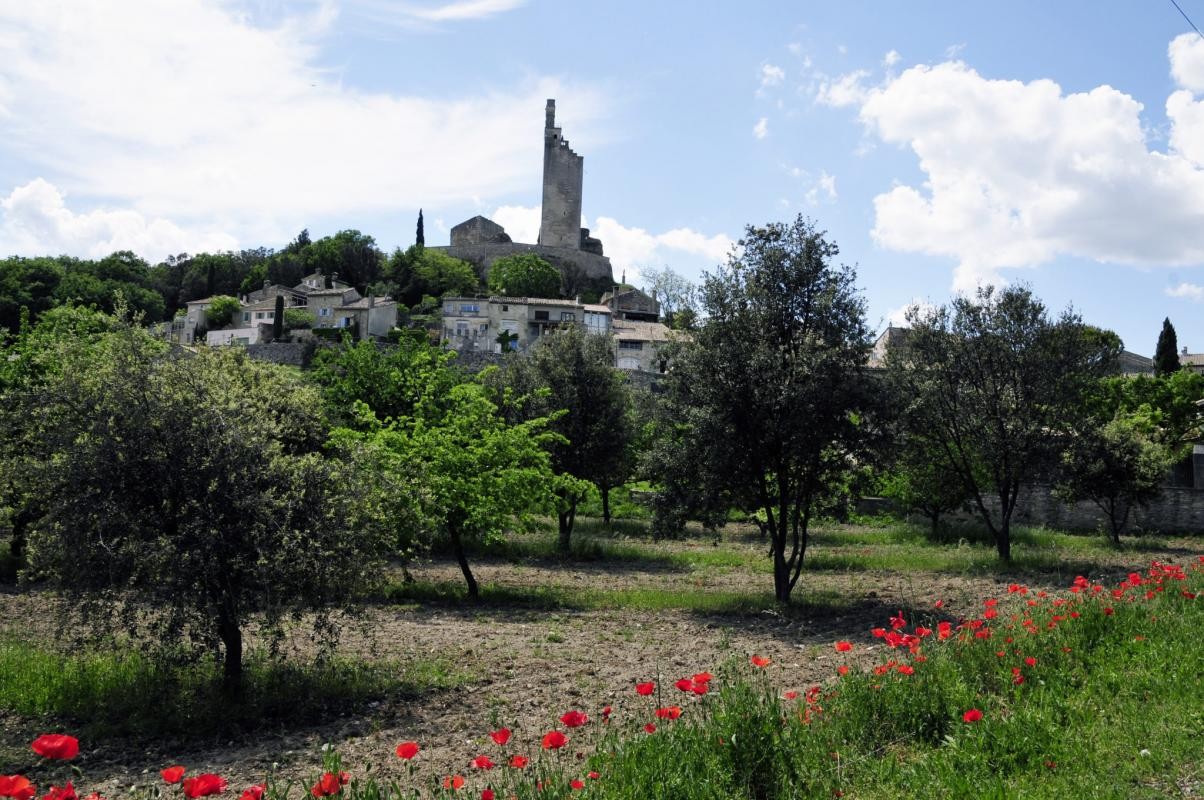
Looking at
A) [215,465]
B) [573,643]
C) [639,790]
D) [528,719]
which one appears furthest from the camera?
[573,643]

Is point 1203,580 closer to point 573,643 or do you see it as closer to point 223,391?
point 573,643

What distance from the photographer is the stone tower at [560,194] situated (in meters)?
138

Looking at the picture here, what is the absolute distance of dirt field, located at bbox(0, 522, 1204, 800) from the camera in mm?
8633

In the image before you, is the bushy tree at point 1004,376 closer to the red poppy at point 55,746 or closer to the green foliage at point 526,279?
the red poppy at point 55,746

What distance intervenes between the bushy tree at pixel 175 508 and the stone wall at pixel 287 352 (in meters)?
66.0

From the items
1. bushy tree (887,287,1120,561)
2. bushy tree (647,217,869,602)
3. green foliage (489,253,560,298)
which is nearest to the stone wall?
green foliage (489,253,560,298)

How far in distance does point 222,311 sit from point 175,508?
326 ft

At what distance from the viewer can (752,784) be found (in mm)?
6320

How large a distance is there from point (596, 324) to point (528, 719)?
271 feet

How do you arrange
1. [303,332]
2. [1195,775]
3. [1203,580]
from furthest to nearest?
[303,332]
[1203,580]
[1195,775]

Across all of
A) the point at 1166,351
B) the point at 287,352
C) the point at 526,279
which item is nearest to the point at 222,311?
the point at 287,352

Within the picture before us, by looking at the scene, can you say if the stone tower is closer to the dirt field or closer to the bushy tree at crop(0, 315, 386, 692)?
the dirt field

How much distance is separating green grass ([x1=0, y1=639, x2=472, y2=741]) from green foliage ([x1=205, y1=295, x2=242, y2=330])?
96.4m

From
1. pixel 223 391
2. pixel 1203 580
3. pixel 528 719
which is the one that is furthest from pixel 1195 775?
pixel 223 391
